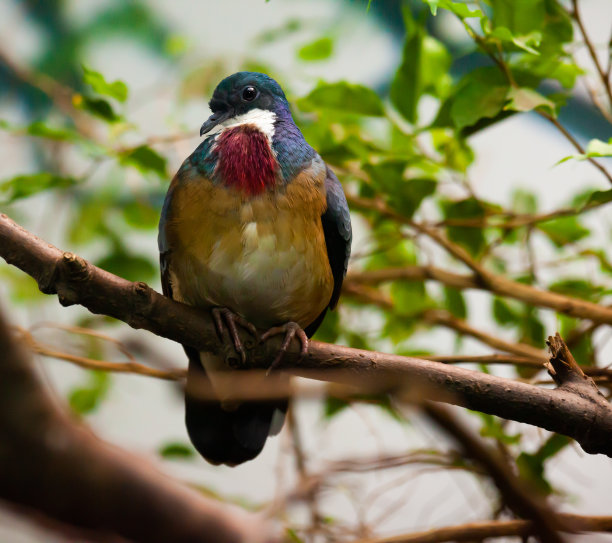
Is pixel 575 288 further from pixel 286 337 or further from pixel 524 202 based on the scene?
pixel 286 337

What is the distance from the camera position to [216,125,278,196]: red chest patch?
3.69ft

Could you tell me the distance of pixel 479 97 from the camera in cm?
114

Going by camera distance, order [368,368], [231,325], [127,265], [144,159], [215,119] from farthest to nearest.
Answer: [127,265], [144,159], [215,119], [231,325], [368,368]

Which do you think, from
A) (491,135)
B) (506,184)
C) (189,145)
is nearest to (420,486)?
(506,184)

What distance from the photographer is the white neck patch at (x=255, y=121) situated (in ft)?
4.00

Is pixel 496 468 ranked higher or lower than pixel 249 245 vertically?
lower

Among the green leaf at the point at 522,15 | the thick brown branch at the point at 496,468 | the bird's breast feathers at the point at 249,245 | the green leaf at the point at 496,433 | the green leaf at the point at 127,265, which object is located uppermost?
the green leaf at the point at 522,15

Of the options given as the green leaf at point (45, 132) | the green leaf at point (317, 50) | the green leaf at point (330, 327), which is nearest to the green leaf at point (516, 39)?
the green leaf at point (317, 50)

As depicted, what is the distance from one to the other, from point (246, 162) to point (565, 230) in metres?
0.88

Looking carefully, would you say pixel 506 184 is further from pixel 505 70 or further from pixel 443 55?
pixel 505 70

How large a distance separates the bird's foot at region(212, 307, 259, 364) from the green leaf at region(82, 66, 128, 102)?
1.65 feet

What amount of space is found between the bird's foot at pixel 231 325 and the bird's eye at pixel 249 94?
0.42 metres

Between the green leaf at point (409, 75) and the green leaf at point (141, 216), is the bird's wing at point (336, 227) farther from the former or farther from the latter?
the green leaf at point (141, 216)

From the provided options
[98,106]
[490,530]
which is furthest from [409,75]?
[490,530]
